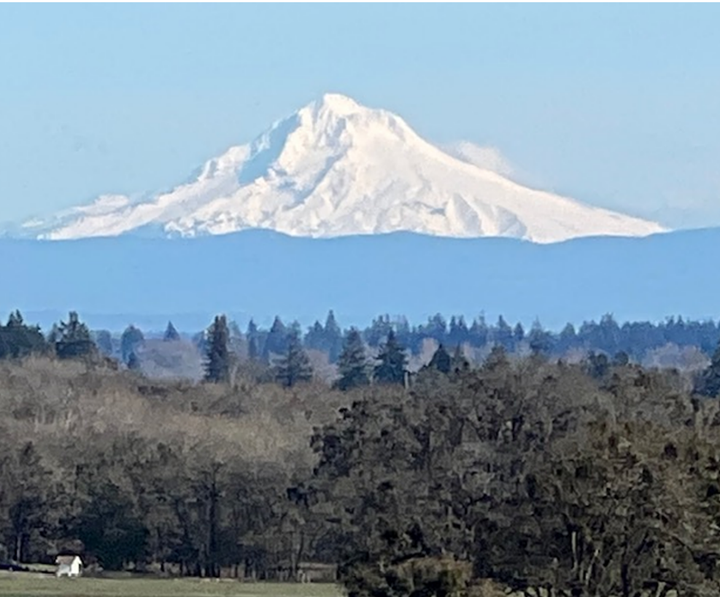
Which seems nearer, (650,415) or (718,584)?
(718,584)

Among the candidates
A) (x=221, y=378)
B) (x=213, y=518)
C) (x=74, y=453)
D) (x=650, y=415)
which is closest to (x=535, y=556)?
(x=650, y=415)

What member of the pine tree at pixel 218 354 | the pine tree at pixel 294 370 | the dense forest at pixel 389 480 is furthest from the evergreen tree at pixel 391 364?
the pine tree at pixel 218 354

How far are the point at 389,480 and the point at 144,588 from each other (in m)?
6.76

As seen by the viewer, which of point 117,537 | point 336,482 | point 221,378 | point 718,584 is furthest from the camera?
point 221,378

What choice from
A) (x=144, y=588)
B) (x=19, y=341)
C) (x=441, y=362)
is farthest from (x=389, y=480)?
(x=19, y=341)

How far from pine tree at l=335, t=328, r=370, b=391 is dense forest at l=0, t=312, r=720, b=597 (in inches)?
386

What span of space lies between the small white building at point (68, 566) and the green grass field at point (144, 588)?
52.7 inches

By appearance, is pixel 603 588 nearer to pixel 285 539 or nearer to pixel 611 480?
pixel 611 480

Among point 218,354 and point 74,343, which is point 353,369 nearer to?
point 74,343

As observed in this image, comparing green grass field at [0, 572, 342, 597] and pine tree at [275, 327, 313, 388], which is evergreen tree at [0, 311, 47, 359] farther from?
green grass field at [0, 572, 342, 597]

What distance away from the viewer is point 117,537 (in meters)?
75.7

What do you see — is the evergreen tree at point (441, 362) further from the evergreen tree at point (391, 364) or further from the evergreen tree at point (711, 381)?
the evergreen tree at point (711, 381)

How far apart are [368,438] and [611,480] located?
3624 centimetres

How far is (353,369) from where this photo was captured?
446 ft
